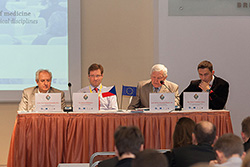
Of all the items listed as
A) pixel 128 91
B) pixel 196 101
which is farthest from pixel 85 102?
pixel 196 101

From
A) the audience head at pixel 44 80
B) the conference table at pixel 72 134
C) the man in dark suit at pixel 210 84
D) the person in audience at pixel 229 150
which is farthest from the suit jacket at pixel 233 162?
the audience head at pixel 44 80

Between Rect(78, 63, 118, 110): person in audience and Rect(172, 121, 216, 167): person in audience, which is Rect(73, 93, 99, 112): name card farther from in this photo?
Rect(172, 121, 216, 167): person in audience

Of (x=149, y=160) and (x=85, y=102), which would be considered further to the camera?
(x=85, y=102)

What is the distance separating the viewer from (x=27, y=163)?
4395mm

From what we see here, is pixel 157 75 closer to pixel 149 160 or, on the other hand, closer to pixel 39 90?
pixel 39 90

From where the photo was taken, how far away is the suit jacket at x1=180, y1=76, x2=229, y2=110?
4.81 meters

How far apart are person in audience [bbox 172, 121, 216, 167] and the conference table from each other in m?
1.73

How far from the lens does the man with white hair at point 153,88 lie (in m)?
5.06

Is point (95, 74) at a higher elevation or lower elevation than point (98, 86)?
higher

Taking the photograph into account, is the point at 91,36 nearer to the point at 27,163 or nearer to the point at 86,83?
the point at 86,83

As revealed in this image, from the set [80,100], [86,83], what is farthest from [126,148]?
[86,83]

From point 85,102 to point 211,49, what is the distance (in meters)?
2.50

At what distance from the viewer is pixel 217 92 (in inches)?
198

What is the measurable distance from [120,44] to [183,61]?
3.16 ft
